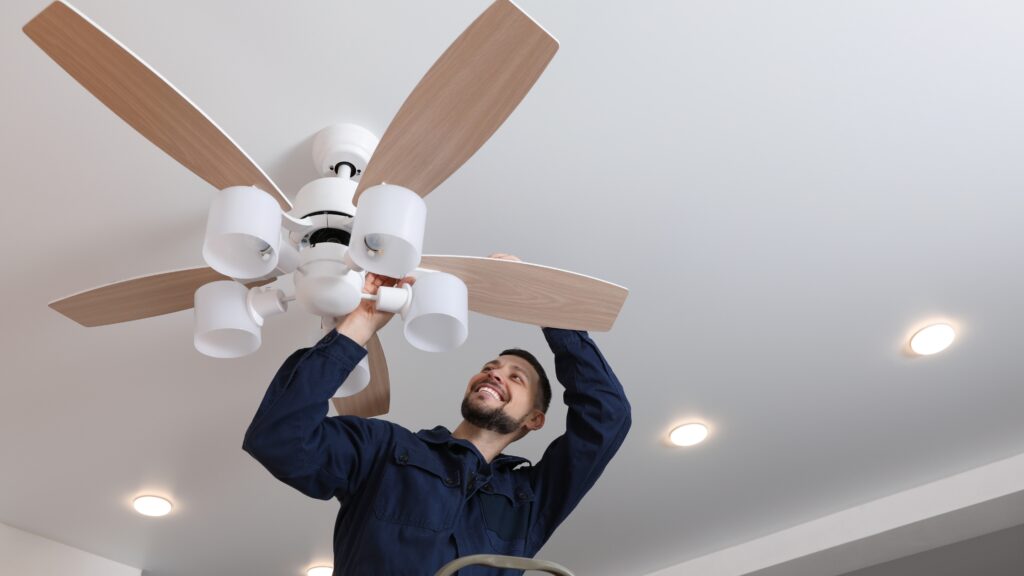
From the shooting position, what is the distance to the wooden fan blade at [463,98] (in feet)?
3.55

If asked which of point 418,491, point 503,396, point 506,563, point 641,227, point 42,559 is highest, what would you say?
point 641,227

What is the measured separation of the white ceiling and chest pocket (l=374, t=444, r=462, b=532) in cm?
55

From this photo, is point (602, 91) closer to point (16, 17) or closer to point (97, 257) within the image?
point (16, 17)

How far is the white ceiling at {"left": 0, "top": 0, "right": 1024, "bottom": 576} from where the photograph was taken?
1.52 m

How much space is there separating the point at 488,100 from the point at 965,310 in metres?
1.53

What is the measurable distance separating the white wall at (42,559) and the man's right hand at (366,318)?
2.05 metres

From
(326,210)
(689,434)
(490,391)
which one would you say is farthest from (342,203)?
(689,434)

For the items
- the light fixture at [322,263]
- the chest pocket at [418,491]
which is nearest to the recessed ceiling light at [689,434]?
the chest pocket at [418,491]

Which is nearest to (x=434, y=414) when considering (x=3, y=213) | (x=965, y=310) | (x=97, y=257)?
(x=97, y=257)

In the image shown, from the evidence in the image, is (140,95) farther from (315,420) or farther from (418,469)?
(418,469)

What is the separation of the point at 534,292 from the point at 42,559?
7.30 ft

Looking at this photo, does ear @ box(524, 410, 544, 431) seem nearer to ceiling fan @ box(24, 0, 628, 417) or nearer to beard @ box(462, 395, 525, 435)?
beard @ box(462, 395, 525, 435)

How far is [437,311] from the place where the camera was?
1.29 metres

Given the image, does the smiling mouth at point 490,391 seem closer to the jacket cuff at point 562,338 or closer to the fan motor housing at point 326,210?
the jacket cuff at point 562,338
